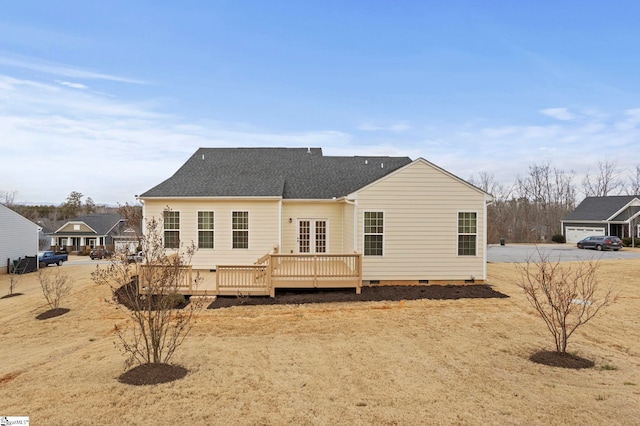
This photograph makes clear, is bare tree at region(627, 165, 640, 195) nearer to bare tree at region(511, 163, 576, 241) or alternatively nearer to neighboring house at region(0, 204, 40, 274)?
bare tree at region(511, 163, 576, 241)

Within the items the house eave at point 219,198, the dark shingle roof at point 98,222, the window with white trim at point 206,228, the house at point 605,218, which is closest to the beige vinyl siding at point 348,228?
the house eave at point 219,198

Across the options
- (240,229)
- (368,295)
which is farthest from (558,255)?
(240,229)

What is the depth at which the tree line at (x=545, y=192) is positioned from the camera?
4988 centimetres

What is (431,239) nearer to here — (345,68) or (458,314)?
(458,314)

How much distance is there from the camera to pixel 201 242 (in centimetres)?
1549

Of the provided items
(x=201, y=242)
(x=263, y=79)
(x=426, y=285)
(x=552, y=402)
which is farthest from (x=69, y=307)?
(x=263, y=79)

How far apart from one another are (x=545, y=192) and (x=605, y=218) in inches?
715

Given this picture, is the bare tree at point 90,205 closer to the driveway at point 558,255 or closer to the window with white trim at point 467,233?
the driveway at point 558,255

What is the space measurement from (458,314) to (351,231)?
5.13 meters

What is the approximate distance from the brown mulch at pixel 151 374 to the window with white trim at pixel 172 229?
33.5ft

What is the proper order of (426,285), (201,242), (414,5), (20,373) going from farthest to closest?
(414,5) → (201,242) → (426,285) → (20,373)

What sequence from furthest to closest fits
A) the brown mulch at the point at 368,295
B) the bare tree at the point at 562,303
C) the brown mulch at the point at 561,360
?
the brown mulch at the point at 368,295
the bare tree at the point at 562,303
the brown mulch at the point at 561,360

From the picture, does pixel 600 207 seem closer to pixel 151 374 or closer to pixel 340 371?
pixel 340 371

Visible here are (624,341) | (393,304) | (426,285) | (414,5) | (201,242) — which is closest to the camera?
(624,341)
